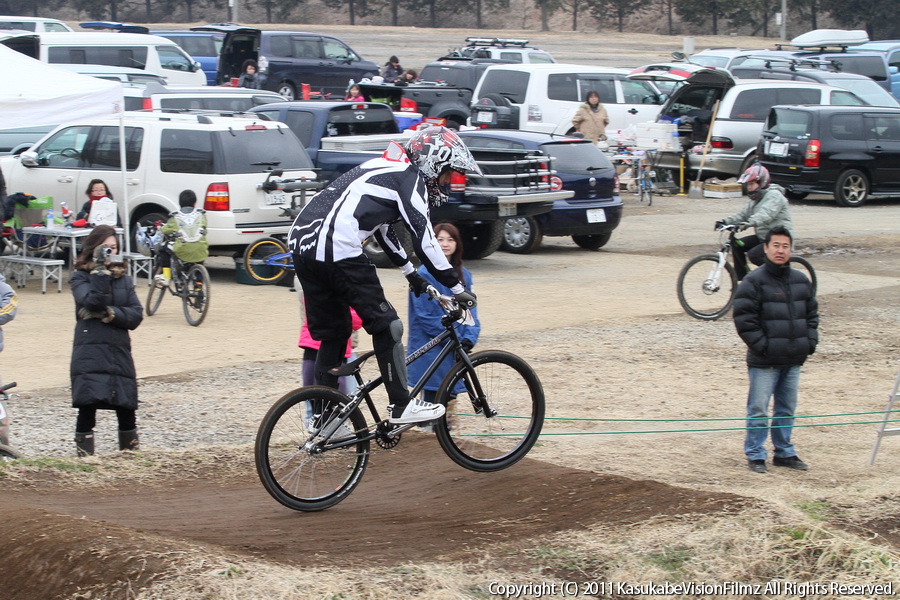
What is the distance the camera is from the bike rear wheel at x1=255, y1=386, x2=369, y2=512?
5.84 meters

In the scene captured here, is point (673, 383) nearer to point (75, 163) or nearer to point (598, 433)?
point (598, 433)

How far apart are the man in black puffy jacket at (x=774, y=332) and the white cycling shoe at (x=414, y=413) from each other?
7.34 ft

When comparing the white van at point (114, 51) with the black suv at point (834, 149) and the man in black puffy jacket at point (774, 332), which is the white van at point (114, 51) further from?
the man in black puffy jacket at point (774, 332)

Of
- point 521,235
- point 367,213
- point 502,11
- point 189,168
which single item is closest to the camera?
point 367,213

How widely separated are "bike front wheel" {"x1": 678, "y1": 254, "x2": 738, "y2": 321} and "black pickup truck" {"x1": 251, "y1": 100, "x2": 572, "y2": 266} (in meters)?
3.20

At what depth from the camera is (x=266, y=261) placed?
14164 mm

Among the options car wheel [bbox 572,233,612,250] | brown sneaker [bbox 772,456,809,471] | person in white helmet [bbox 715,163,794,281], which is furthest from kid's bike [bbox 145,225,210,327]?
car wheel [bbox 572,233,612,250]

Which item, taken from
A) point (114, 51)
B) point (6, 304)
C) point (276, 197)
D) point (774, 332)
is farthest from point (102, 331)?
point (114, 51)

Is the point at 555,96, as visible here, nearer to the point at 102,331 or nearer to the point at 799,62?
the point at 799,62

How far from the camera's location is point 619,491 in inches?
251

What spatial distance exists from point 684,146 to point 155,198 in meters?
12.5

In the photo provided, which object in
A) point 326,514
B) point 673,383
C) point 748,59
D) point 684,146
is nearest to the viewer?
point 326,514

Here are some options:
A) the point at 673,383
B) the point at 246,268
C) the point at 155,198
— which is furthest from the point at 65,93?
the point at 673,383

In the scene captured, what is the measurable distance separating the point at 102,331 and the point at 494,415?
8.21 ft
